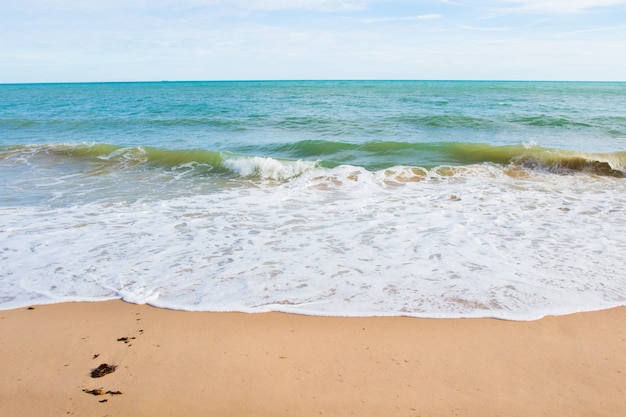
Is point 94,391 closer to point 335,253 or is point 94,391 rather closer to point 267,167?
point 335,253

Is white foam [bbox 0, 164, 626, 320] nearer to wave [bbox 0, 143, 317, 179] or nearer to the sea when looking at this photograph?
the sea

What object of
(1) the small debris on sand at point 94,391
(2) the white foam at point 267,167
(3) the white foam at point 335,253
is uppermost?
(2) the white foam at point 267,167

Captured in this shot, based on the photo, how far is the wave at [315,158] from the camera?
10156mm

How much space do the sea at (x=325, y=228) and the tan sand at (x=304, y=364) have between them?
0.79 feet

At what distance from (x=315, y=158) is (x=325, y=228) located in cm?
624

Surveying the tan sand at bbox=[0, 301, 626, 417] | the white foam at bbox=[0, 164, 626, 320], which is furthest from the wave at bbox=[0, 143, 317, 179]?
the tan sand at bbox=[0, 301, 626, 417]

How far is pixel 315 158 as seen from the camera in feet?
39.1

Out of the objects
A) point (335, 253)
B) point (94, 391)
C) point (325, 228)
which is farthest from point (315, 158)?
point (94, 391)

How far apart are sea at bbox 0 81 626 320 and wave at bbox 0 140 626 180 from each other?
2.3 inches

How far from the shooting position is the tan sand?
8.67ft

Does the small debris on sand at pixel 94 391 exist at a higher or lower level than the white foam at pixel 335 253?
lower

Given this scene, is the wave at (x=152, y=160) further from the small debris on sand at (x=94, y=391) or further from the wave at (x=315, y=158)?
the small debris on sand at (x=94, y=391)

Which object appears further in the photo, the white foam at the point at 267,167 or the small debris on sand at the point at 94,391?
the white foam at the point at 267,167

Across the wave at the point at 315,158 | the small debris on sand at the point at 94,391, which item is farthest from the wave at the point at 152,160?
the small debris on sand at the point at 94,391
